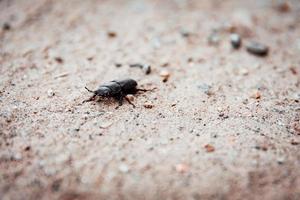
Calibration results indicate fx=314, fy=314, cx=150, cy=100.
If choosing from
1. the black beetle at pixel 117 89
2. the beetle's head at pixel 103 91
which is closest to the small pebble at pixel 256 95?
the black beetle at pixel 117 89

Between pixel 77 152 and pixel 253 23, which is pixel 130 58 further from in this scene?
pixel 253 23

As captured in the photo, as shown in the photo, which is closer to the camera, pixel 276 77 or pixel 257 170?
pixel 257 170

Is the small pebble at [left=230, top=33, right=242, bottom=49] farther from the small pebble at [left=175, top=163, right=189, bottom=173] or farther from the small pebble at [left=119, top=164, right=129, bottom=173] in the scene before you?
the small pebble at [left=119, top=164, right=129, bottom=173]

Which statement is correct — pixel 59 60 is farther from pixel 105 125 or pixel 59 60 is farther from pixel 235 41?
pixel 235 41

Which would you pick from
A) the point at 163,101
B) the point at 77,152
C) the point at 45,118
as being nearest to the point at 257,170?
the point at 163,101

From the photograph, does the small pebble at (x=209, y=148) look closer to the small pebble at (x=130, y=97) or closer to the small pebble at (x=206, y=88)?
the small pebble at (x=206, y=88)

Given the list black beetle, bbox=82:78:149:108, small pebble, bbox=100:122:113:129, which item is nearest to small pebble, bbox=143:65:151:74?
black beetle, bbox=82:78:149:108
